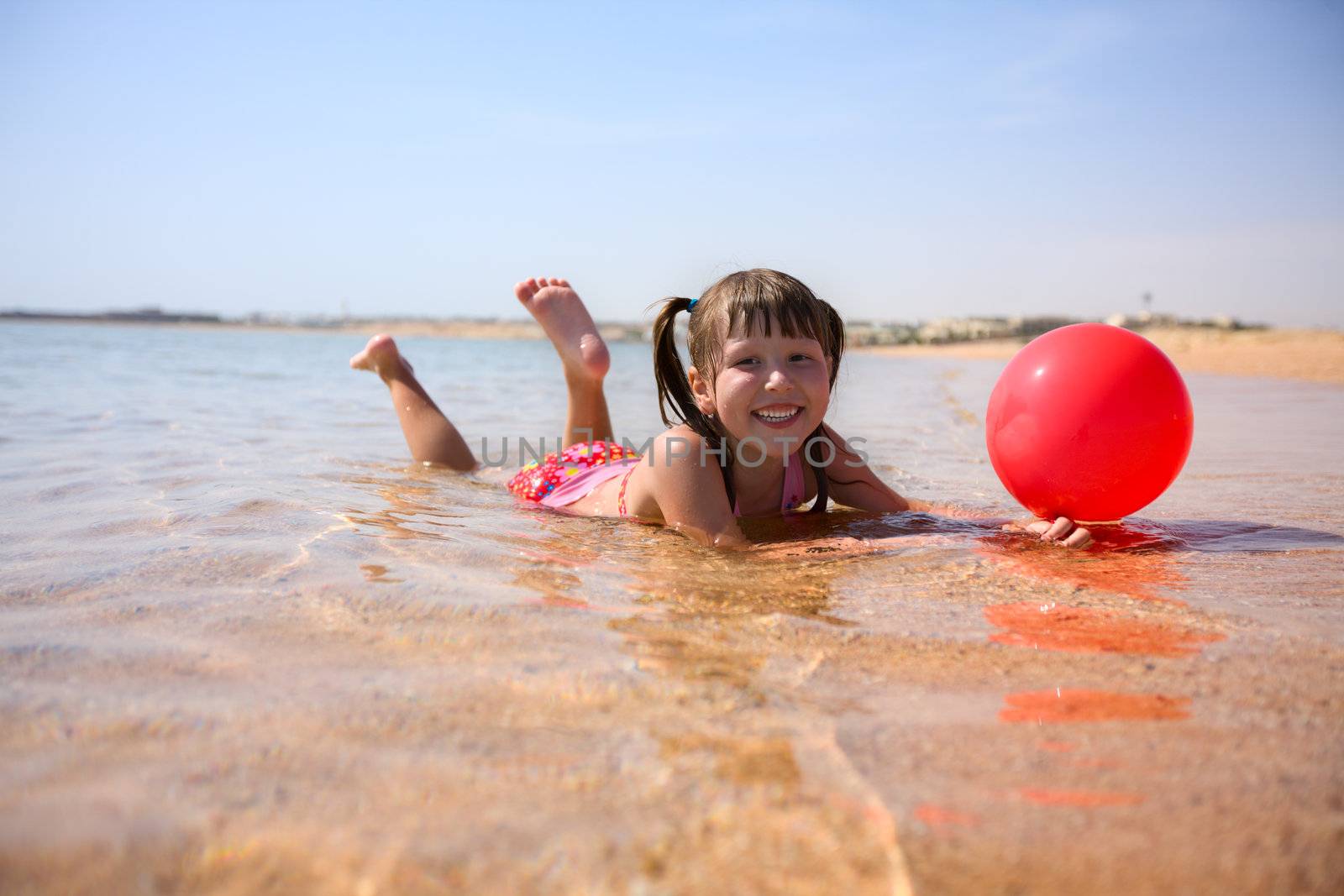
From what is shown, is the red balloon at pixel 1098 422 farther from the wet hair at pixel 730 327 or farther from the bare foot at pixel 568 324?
the bare foot at pixel 568 324

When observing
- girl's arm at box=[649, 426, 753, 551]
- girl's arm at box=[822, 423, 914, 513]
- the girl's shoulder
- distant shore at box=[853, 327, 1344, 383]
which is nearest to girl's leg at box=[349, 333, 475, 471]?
the girl's shoulder

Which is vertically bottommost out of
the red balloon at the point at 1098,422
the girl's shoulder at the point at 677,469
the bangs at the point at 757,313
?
the girl's shoulder at the point at 677,469

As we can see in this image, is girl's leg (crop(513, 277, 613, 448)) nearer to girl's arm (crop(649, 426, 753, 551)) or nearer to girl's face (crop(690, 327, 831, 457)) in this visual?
girl's arm (crop(649, 426, 753, 551))

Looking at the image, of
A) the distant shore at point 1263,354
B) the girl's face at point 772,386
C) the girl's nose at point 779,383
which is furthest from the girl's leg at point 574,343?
the distant shore at point 1263,354

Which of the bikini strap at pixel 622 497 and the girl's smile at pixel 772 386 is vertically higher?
the girl's smile at pixel 772 386

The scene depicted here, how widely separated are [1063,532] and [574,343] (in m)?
2.65

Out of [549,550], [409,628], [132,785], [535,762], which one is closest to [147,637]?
[409,628]

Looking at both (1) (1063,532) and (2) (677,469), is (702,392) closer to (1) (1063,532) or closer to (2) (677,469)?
(2) (677,469)

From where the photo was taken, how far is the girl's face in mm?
3260

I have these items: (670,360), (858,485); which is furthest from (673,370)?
(858,485)

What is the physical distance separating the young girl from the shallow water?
36 centimetres

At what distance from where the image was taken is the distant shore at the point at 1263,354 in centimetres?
1428

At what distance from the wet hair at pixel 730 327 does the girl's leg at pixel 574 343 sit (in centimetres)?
95

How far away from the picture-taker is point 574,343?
476cm
